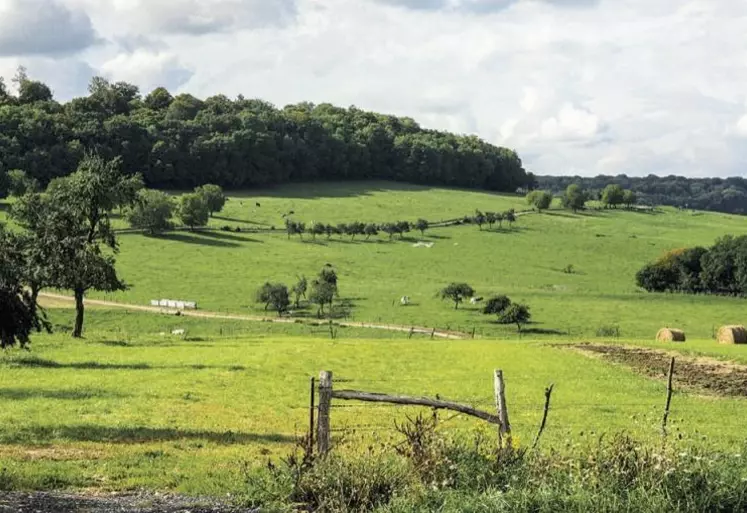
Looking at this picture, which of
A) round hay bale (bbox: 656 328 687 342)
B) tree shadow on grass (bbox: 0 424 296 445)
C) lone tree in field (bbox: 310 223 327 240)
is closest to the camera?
tree shadow on grass (bbox: 0 424 296 445)

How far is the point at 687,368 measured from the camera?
4181 cm

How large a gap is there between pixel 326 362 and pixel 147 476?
85.7 feet

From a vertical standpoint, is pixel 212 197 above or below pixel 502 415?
above

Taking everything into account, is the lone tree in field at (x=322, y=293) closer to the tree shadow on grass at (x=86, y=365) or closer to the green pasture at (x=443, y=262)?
the green pasture at (x=443, y=262)

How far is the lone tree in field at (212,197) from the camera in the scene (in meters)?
140

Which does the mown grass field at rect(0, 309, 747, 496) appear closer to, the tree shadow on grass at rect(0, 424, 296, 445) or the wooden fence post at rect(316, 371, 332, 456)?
the tree shadow on grass at rect(0, 424, 296, 445)

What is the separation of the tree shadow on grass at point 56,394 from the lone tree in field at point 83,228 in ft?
76.7

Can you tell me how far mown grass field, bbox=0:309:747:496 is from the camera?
1728 centimetres

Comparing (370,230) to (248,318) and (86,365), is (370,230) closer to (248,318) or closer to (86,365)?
(248,318)

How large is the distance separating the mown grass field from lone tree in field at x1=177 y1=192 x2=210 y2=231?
76080mm

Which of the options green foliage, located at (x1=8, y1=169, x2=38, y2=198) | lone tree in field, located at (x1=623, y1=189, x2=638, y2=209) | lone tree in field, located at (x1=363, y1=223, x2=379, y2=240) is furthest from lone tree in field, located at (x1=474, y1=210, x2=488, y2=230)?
green foliage, located at (x1=8, y1=169, x2=38, y2=198)

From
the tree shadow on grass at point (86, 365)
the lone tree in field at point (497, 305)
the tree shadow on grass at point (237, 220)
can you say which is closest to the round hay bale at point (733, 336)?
the lone tree in field at point (497, 305)

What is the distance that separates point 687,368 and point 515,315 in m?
36.8

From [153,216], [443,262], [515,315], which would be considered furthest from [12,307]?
[153,216]
